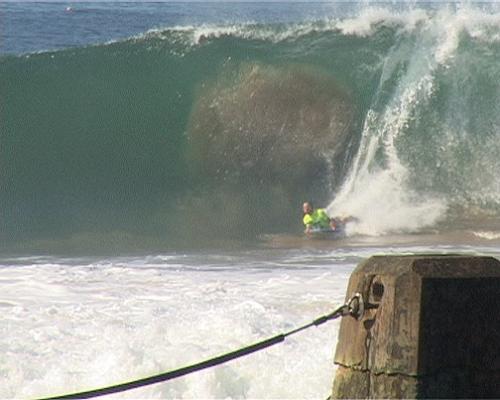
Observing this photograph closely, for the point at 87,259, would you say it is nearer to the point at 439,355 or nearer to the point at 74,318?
the point at 74,318

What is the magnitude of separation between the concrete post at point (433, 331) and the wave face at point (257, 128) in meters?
14.9

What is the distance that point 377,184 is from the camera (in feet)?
70.3


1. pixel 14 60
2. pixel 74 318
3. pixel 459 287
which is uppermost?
pixel 14 60

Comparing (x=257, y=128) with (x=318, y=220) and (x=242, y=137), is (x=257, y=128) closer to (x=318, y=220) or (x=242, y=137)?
(x=242, y=137)

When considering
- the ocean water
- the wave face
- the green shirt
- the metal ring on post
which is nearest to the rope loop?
the metal ring on post

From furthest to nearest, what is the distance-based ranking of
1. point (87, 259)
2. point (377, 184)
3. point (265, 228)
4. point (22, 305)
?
point (377, 184) < point (265, 228) < point (87, 259) < point (22, 305)

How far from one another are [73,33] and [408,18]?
223 inches

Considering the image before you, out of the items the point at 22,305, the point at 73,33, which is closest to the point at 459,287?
the point at 22,305

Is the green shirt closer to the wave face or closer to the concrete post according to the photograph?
the wave face

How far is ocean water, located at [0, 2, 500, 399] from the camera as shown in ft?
60.3

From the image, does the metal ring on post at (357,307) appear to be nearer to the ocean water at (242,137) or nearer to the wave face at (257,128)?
the ocean water at (242,137)

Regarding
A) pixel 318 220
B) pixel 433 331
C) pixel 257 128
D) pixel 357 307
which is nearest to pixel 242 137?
pixel 257 128

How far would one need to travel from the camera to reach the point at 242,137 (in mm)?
22578

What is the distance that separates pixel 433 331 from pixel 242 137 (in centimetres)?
1806
